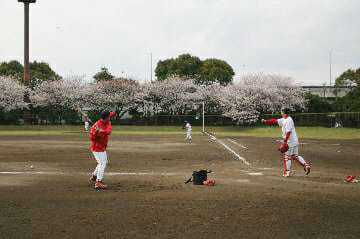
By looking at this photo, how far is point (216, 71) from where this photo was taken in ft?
312

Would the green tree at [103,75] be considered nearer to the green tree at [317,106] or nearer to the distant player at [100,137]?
the green tree at [317,106]

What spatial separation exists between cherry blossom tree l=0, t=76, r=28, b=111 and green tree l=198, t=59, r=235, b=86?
35.4 m

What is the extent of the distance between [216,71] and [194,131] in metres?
36.5

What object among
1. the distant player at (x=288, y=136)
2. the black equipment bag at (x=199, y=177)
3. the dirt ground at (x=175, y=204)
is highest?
the distant player at (x=288, y=136)

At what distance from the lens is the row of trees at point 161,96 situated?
7031 centimetres

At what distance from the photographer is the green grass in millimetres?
47388

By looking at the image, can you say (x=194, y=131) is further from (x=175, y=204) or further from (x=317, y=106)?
(x=175, y=204)

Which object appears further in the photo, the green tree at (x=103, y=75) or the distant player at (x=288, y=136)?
the green tree at (x=103, y=75)

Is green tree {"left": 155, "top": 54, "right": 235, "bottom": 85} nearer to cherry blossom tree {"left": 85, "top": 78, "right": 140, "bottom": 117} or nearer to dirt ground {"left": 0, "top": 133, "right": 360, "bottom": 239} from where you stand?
cherry blossom tree {"left": 85, "top": 78, "right": 140, "bottom": 117}

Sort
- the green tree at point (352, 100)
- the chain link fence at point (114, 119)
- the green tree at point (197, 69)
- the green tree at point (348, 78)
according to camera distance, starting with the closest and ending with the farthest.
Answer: the green tree at point (352, 100), the chain link fence at point (114, 119), the green tree at point (348, 78), the green tree at point (197, 69)

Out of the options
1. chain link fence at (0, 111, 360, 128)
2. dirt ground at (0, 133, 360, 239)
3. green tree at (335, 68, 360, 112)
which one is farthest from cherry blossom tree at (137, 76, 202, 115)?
dirt ground at (0, 133, 360, 239)

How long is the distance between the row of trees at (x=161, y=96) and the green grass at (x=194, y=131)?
24.3 feet

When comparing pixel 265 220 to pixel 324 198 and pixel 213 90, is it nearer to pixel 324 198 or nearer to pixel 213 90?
pixel 324 198

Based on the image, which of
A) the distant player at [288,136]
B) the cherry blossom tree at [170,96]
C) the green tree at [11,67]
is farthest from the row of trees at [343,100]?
the green tree at [11,67]
